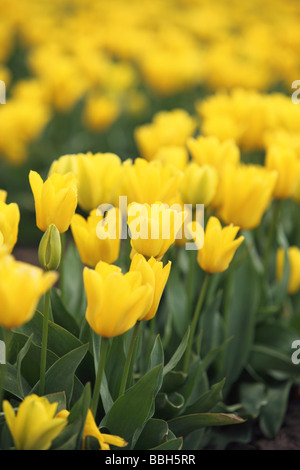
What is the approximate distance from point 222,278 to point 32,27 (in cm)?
364

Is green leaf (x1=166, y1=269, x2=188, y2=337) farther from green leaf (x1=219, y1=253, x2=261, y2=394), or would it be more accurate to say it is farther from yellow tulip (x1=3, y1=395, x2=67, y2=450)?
yellow tulip (x1=3, y1=395, x2=67, y2=450)

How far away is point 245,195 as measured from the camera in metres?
1.68

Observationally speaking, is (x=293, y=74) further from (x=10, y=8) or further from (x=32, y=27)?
(x=10, y=8)

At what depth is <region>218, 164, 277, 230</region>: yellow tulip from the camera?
1675mm

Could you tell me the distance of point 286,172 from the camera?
75.8 inches

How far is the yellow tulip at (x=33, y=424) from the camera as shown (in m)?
1.08

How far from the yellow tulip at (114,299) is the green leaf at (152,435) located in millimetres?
384

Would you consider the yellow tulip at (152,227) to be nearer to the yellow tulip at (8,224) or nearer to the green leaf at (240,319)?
the yellow tulip at (8,224)

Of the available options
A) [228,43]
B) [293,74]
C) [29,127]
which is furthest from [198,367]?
[228,43]

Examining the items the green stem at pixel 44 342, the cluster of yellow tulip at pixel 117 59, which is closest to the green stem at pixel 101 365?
the green stem at pixel 44 342

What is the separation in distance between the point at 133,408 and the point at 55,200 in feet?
1.56

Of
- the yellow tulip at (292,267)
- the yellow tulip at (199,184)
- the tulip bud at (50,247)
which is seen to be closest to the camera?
the tulip bud at (50,247)

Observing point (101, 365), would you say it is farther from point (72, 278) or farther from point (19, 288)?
point (72, 278)

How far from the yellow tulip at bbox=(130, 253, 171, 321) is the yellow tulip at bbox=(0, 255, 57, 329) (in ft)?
0.71
